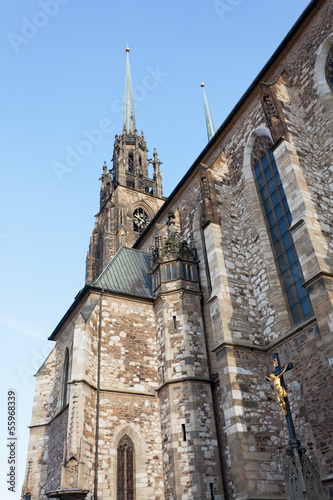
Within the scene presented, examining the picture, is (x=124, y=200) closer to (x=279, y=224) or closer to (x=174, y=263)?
(x=174, y=263)

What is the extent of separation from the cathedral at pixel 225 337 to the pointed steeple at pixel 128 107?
1226 inches

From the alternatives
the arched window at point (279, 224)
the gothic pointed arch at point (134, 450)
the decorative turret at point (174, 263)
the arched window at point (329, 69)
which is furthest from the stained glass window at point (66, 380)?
the arched window at point (329, 69)

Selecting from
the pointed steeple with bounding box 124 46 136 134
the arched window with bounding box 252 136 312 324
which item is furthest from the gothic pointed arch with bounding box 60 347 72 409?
the pointed steeple with bounding box 124 46 136 134

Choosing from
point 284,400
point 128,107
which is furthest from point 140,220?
point 284,400

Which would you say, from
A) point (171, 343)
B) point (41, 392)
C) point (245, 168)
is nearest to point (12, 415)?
point (41, 392)

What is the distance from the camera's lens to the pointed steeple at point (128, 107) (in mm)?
46400

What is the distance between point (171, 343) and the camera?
1356 cm

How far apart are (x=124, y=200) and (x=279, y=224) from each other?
24.3 metres

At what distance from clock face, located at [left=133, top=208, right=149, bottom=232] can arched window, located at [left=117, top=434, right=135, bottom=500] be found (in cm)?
2314

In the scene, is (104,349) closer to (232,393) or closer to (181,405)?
(181,405)

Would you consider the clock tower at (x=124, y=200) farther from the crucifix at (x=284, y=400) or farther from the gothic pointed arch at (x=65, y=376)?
the crucifix at (x=284, y=400)

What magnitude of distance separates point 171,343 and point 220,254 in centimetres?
316

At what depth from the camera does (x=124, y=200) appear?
35.8 meters

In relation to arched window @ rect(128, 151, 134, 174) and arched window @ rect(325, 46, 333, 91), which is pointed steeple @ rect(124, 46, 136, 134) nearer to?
arched window @ rect(128, 151, 134, 174)
